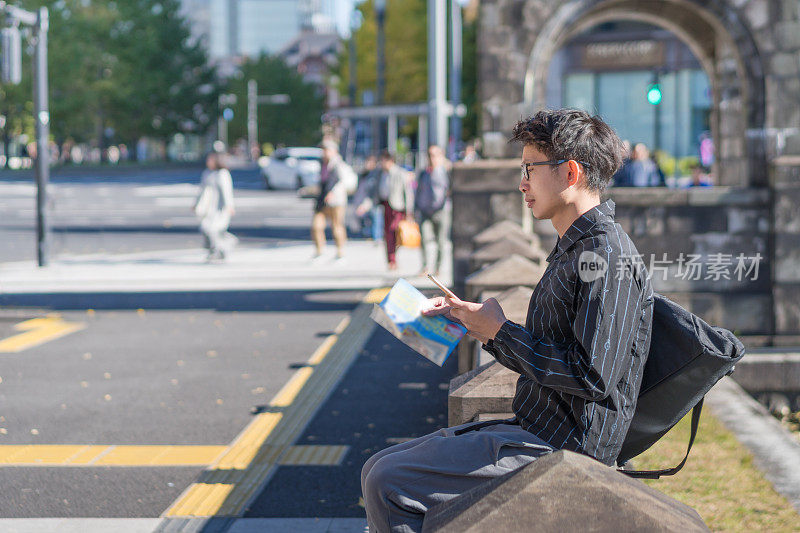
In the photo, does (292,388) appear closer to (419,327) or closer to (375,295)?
(375,295)

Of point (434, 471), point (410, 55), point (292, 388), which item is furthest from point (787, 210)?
point (410, 55)

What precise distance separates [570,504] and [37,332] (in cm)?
913

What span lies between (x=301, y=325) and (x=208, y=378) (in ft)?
8.84

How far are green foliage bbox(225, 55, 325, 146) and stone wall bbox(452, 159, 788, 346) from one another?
96847 mm

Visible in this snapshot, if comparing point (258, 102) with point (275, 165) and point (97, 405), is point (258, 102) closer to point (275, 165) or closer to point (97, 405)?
point (275, 165)

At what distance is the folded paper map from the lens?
116 inches

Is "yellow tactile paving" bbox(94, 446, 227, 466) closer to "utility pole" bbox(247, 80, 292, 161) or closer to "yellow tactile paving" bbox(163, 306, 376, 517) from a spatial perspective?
"yellow tactile paving" bbox(163, 306, 376, 517)

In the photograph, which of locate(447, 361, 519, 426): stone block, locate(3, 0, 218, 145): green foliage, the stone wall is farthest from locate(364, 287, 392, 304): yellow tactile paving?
locate(3, 0, 218, 145): green foliage

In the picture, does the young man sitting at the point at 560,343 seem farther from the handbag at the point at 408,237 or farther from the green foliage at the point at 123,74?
the green foliage at the point at 123,74

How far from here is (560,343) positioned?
2846mm

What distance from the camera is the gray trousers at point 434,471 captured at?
108 inches

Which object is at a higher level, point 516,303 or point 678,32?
point 678,32

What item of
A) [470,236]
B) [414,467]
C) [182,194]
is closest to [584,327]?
[414,467]

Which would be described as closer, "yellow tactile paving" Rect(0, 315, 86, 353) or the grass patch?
the grass patch
